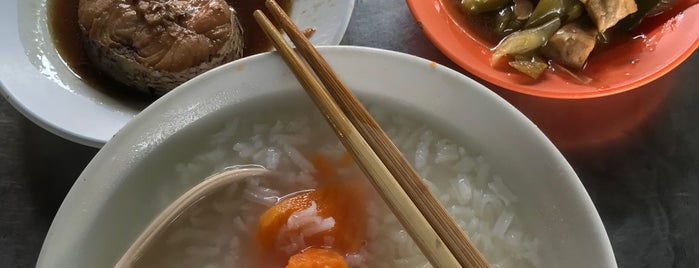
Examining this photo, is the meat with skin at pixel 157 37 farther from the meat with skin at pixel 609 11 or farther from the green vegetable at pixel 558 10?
the meat with skin at pixel 609 11

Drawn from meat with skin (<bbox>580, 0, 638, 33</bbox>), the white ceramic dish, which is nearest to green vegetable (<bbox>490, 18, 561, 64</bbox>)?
meat with skin (<bbox>580, 0, 638, 33</bbox>)

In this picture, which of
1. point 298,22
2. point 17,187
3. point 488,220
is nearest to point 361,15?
point 298,22

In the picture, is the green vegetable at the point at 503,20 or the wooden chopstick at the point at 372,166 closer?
the wooden chopstick at the point at 372,166

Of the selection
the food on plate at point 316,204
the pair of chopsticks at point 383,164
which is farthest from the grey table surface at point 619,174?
the pair of chopsticks at point 383,164

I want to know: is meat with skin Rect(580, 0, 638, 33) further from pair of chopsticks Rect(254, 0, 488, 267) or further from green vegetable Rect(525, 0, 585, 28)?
pair of chopsticks Rect(254, 0, 488, 267)

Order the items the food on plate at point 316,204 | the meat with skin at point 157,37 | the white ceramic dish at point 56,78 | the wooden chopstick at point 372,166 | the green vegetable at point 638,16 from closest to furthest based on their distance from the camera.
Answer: the wooden chopstick at point 372,166 → the food on plate at point 316,204 → the white ceramic dish at point 56,78 → the meat with skin at point 157,37 → the green vegetable at point 638,16

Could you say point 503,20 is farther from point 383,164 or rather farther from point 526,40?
point 383,164
